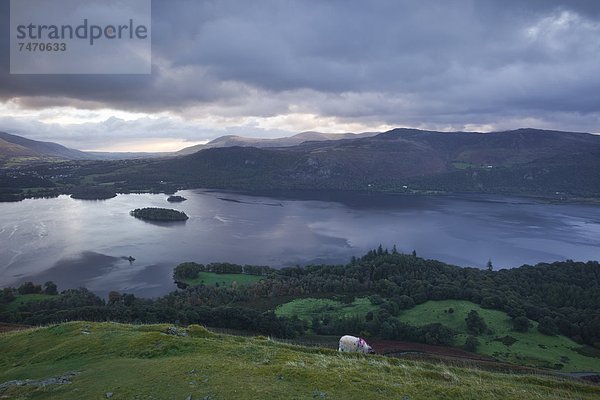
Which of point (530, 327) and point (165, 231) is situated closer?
point (530, 327)

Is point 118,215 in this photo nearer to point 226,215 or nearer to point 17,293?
point 226,215

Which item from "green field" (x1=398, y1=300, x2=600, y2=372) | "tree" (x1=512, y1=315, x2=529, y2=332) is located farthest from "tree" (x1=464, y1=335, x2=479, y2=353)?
"tree" (x1=512, y1=315, x2=529, y2=332)

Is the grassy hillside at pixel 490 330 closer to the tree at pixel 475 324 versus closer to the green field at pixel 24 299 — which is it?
the tree at pixel 475 324

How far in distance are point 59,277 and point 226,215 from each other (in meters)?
96.3

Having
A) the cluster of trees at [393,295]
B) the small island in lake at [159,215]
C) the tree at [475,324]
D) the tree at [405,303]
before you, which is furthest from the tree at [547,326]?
the small island in lake at [159,215]

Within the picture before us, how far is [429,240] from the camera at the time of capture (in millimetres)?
153125

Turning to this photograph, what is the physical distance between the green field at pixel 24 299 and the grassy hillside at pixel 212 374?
179 ft

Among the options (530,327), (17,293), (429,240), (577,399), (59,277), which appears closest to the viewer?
(577,399)

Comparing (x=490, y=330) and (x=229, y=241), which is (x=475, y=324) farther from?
(x=229, y=241)

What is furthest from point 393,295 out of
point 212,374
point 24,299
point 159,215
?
point 159,215

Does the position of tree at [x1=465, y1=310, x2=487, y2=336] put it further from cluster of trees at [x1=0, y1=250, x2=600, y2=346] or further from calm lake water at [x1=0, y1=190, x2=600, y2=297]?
calm lake water at [x1=0, y1=190, x2=600, y2=297]

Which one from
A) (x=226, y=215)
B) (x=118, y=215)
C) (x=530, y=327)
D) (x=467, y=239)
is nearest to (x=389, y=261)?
(x=530, y=327)

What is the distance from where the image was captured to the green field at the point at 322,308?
249ft

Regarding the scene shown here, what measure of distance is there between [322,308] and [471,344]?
2909 cm
